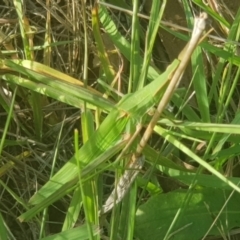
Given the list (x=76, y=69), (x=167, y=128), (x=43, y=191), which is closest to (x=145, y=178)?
(x=167, y=128)

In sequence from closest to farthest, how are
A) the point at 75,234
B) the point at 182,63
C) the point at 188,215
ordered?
the point at 182,63 < the point at 75,234 < the point at 188,215

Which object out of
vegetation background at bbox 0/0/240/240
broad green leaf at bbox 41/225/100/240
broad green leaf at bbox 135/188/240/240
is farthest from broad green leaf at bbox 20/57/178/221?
broad green leaf at bbox 135/188/240/240

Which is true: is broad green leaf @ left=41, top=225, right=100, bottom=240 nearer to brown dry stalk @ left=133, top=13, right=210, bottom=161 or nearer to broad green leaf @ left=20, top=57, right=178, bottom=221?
broad green leaf @ left=20, top=57, right=178, bottom=221

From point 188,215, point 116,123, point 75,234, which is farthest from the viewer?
point 188,215

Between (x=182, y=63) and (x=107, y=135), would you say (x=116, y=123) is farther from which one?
(x=182, y=63)

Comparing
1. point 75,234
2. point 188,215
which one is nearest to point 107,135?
point 75,234

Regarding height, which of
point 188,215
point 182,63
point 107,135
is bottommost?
A: point 188,215

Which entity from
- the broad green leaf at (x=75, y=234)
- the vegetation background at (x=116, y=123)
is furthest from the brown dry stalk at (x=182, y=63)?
the broad green leaf at (x=75, y=234)

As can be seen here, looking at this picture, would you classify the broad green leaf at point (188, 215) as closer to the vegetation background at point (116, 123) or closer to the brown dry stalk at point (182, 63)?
the vegetation background at point (116, 123)

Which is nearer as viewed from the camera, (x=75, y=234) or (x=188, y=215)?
(x=75, y=234)
